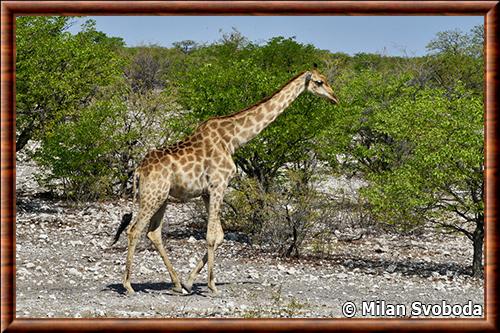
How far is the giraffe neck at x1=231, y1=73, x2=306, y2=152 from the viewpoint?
1184 cm

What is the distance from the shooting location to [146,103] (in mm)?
19750

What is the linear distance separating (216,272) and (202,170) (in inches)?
94.2

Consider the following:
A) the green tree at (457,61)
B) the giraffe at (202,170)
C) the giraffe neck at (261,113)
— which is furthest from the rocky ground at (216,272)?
the green tree at (457,61)

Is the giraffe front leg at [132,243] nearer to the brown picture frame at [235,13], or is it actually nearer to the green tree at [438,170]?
the brown picture frame at [235,13]

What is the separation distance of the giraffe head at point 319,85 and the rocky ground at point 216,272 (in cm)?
280

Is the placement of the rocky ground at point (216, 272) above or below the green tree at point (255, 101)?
below

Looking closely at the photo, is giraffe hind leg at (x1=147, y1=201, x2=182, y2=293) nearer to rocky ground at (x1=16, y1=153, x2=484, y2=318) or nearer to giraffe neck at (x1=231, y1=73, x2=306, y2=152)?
rocky ground at (x1=16, y1=153, x2=484, y2=318)

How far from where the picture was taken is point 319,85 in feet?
39.4

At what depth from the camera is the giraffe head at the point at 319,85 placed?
39.2ft

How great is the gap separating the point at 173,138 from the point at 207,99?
260 centimetres

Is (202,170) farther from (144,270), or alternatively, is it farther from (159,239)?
(144,270)

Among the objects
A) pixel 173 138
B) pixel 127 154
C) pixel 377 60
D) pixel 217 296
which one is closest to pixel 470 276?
pixel 217 296

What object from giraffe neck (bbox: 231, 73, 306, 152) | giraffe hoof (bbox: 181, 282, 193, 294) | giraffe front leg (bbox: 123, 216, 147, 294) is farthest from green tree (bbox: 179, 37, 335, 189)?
giraffe front leg (bbox: 123, 216, 147, 294)

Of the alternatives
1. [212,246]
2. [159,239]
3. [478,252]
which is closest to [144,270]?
[159,239]
